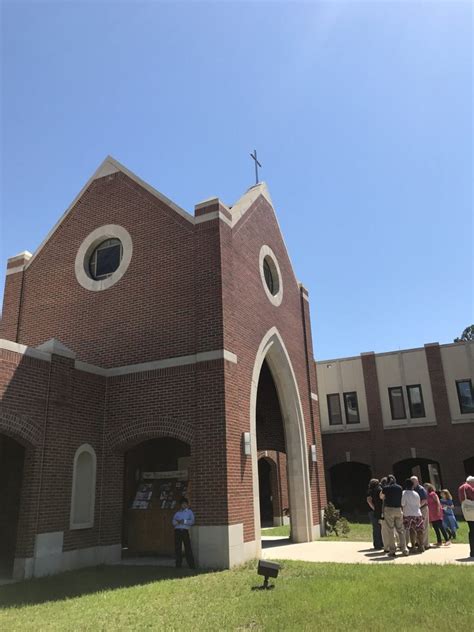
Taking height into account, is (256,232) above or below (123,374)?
above

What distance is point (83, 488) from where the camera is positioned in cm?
1218

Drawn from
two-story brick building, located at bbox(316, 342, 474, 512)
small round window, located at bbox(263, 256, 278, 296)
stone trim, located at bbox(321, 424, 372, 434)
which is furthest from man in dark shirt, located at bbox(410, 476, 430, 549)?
stone trim, located at bbox(321, 424, 372, 434)

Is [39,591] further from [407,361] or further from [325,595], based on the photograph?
[407,361]

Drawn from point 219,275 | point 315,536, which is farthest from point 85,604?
point 315,536

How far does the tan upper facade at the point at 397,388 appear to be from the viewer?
83.8ft

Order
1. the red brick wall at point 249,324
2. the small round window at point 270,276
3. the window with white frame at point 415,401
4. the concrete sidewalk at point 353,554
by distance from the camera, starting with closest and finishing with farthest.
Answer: the concrete sidewalk at point 353,554 → the red brick wall at point 249,324 → the small round window at point 270,276 → the window with white frame at point 415,401

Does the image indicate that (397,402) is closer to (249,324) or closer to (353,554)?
(249,324)

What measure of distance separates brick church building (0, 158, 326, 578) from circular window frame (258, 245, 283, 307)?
8cm

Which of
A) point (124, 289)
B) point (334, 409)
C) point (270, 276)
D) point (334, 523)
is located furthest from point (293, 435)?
point (334, 409)

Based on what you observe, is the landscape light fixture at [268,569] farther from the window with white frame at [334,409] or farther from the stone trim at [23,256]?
the window with white frame at [334,409]

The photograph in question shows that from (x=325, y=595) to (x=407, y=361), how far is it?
20.6 m

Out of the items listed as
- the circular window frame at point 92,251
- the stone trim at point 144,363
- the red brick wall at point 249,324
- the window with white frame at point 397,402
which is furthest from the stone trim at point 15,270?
the window with white frame at point 397,402

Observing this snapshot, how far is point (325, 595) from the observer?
25.3 ft

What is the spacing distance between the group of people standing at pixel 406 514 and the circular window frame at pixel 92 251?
8826 millimetres
